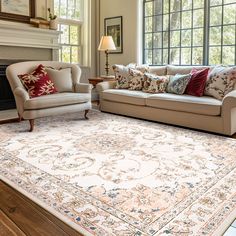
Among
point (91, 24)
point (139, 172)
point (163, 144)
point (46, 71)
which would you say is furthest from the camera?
point (91, 24)

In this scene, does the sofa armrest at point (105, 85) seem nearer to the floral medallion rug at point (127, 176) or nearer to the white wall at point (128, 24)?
the white wall at point (128, 24)

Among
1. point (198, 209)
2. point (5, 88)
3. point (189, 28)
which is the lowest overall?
point (198, 209)

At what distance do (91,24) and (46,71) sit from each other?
248cm

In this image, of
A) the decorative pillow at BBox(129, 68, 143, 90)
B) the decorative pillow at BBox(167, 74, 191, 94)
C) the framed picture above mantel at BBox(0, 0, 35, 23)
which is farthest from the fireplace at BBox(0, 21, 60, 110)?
the decorative pillow at BBox(167, 74, 191, 94)

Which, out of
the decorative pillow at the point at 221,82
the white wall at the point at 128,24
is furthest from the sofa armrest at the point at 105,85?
the decorative pillow at the point at 221,82

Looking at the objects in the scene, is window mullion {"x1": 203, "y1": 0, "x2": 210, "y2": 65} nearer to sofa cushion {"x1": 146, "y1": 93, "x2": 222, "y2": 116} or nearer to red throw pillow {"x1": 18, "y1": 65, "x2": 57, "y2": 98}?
sofa cushion {"x1": 146, "y1": 93, "x2": 222, "y2": 116}

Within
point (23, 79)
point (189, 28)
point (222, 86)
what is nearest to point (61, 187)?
point (23, 79)

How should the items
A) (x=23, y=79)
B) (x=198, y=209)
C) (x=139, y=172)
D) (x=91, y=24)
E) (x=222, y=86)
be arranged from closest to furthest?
(x=198, y=209)
(x=139, y=172)
(x=222, y=86)
(x=23, y=79)
(x=91, y=24)

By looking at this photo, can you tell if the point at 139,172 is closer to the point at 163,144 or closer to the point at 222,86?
the point at 163,144

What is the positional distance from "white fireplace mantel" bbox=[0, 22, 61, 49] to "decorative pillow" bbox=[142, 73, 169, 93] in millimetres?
2201

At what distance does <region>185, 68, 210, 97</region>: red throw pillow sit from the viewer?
3857 millimetres

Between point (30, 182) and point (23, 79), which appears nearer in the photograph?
point (30, 182)

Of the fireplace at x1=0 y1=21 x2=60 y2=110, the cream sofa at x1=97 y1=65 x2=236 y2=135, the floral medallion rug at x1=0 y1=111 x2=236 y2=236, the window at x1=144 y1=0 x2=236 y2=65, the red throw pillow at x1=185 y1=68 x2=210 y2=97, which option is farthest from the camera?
the fireplace at x1=0 y1=21 x2=60 y2=110

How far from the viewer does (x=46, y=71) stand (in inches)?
167
